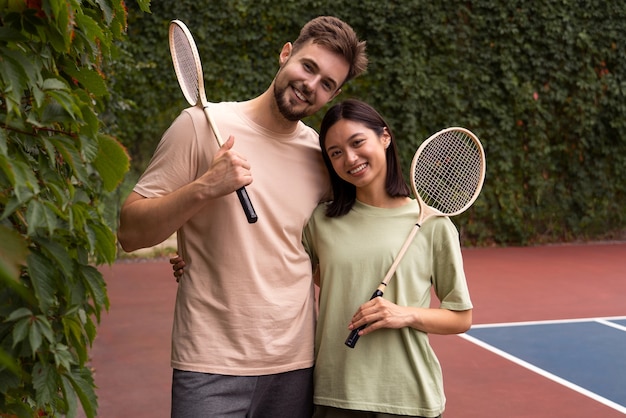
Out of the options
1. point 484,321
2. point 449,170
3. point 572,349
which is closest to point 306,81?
point 449,170

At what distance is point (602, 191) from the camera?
35.3 feet

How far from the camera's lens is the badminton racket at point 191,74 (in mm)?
2123

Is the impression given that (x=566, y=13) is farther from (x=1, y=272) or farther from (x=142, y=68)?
(x=1, y=272)

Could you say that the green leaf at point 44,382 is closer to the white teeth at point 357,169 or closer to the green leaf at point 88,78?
the green leaf at point 88,78

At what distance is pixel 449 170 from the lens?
2721 mm

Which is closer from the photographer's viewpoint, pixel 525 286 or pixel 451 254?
pixel 451 254

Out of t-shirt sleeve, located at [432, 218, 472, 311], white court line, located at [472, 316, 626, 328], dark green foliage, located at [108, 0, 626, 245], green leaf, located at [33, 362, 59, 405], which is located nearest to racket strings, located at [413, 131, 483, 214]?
t-shirt sleeve, located at [432, 218, 472, 311]

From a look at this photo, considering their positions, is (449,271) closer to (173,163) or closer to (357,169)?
(357,169)

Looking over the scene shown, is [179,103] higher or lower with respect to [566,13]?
lower

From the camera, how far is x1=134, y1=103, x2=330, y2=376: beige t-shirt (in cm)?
218

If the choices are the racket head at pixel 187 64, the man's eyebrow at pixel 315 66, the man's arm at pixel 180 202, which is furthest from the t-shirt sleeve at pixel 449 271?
the racket head at pixel 187 64

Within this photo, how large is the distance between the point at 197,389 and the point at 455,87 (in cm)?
863

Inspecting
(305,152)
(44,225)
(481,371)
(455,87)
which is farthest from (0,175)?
(455,87)

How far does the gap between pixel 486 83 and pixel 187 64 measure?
8.22 m
